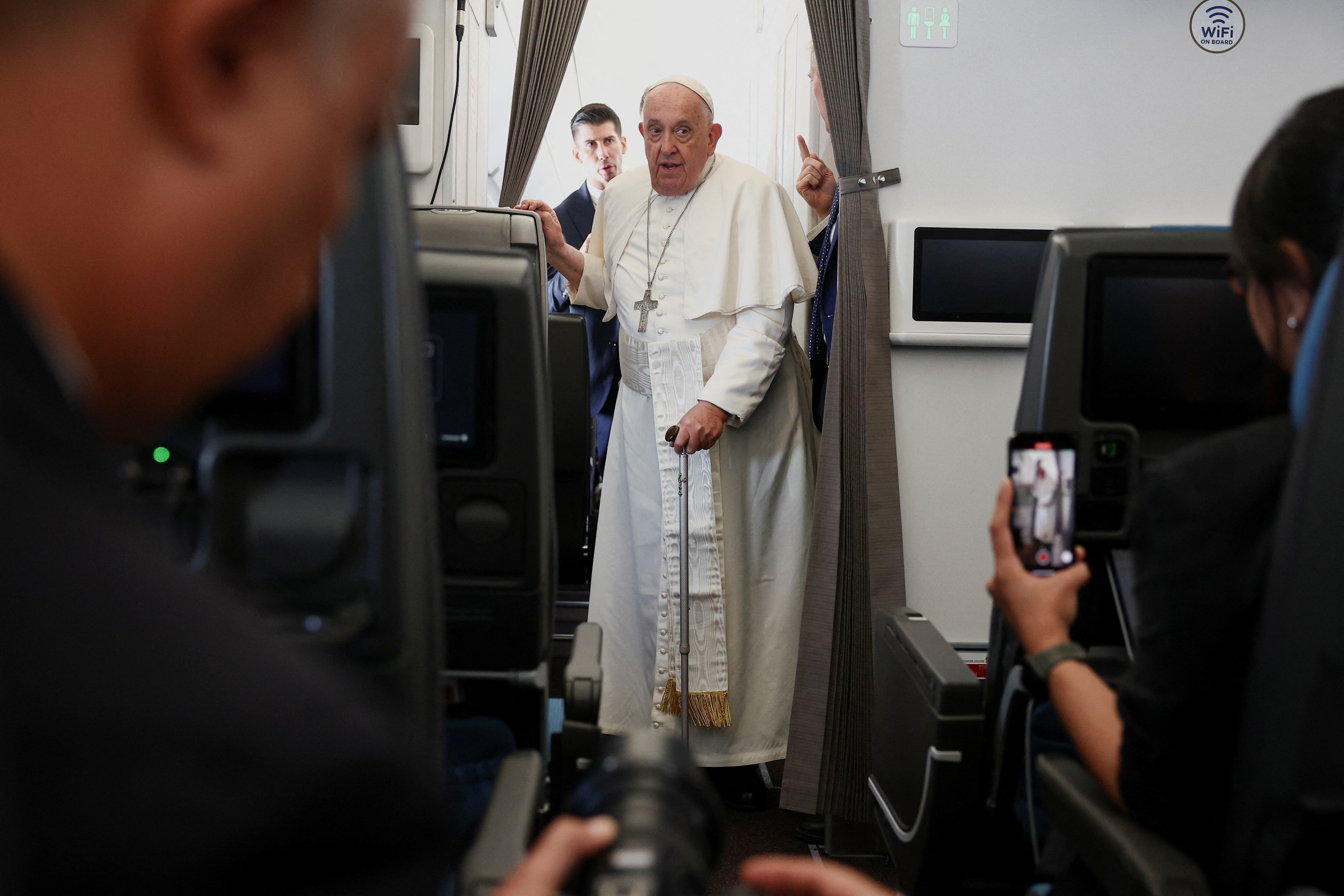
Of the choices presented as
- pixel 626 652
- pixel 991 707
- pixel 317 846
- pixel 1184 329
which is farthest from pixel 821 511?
pixel 317 846

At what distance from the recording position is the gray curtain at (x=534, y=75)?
12.8 ft

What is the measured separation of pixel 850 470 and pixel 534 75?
1.94 meters

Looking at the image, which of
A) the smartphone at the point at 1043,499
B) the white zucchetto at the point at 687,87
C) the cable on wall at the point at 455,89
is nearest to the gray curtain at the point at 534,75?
the cable on wall at the point at 455,89

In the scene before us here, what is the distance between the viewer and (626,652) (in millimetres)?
3682

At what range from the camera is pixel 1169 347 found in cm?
174

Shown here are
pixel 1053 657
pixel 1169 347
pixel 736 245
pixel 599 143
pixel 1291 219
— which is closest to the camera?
pixel 1291 219

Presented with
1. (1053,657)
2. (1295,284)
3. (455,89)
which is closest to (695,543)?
(455,89)

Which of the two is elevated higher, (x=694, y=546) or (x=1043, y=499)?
(x=1043, y=499)

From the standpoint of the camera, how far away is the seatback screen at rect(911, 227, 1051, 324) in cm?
335

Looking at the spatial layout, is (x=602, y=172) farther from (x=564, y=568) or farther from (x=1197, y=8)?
(x=1197, y=8)

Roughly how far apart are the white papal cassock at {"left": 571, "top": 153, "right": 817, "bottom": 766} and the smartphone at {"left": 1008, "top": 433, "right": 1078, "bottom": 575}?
1882 mm

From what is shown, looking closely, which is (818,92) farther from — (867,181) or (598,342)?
(598,342)

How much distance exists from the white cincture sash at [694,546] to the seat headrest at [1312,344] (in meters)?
2.53

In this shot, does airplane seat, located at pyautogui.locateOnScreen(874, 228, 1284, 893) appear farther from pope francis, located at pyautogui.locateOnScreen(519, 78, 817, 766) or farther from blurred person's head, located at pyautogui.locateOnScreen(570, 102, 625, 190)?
blurred person's head, located at pyautogui.locateOnScreen(570, 102, 625, 190)
